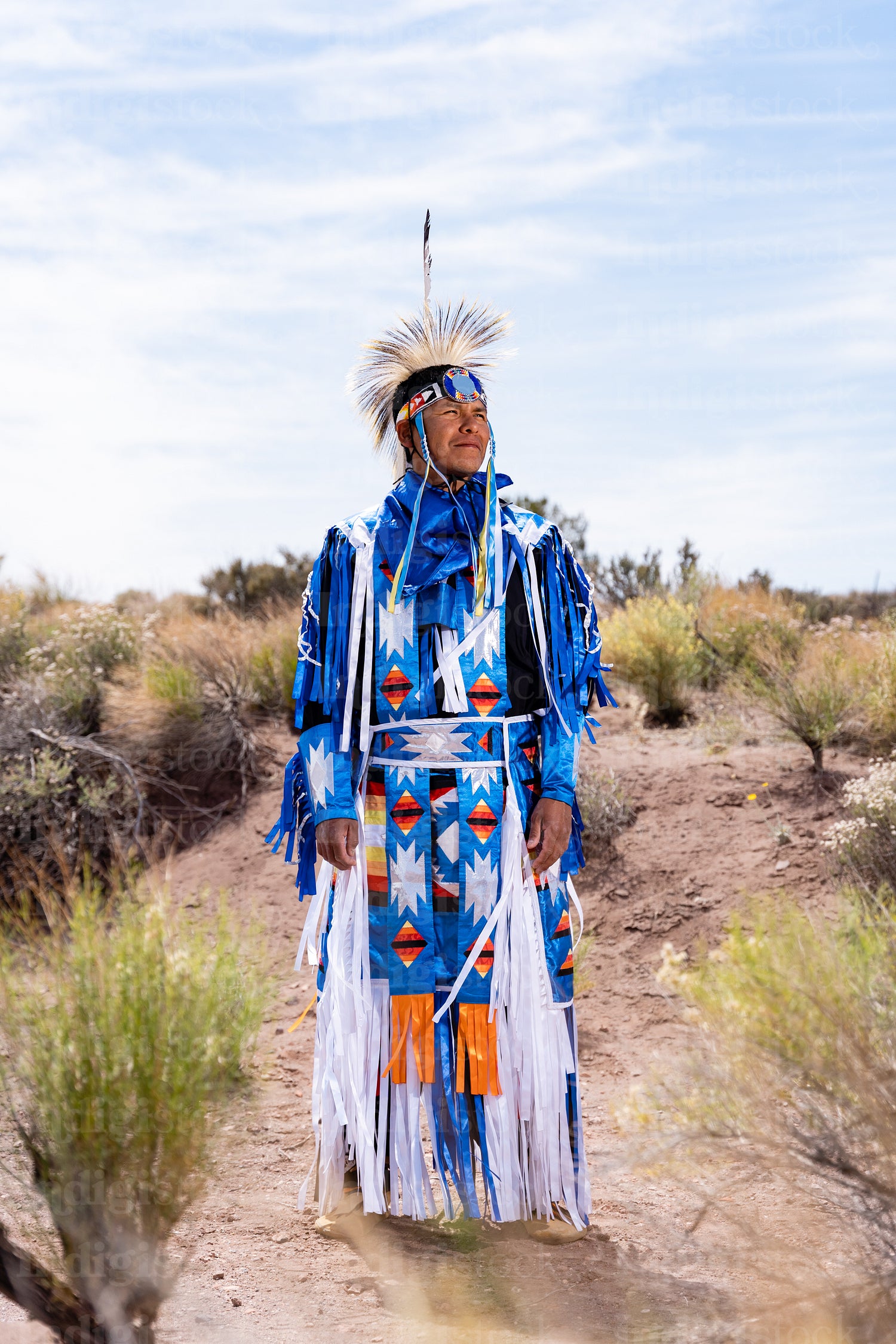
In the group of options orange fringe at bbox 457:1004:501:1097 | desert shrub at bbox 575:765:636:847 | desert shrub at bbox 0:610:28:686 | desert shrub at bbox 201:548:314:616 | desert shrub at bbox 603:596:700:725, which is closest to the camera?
orange fringe at bbox 457:1004:501:1097

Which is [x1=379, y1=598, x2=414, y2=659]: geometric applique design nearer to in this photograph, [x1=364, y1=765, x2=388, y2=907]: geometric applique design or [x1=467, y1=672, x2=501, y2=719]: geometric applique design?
[x1=467, y1=672, x2=501, y2=719]: geometric applique design

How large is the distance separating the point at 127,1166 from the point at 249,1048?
1865mm

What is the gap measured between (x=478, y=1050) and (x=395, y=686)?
0.95m

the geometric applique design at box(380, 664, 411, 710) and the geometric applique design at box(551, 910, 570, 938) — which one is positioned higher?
the geometric applique design at box(380, 664, 411, 710)

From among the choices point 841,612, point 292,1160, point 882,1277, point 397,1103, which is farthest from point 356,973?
point 841,612

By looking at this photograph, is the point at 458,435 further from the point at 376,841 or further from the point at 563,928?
the point at 563,928

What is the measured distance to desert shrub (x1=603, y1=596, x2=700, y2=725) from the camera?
335 inches

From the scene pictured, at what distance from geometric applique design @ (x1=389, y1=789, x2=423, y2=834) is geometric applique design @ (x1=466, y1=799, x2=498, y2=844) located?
132 millimetres

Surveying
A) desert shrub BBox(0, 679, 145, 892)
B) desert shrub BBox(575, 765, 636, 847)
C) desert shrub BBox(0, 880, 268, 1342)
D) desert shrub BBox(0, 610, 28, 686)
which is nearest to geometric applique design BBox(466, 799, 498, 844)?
desert shrub BBox(0, 880, 268, 1342)

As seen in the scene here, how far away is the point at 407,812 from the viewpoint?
9.82 feet

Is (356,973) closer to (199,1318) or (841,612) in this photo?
(199,1318)

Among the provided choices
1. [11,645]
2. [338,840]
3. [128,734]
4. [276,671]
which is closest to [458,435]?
[338,840]

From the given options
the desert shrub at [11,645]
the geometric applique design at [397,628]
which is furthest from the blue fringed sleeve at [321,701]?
the desert shrub at [11,645]

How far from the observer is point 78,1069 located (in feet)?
7.53
